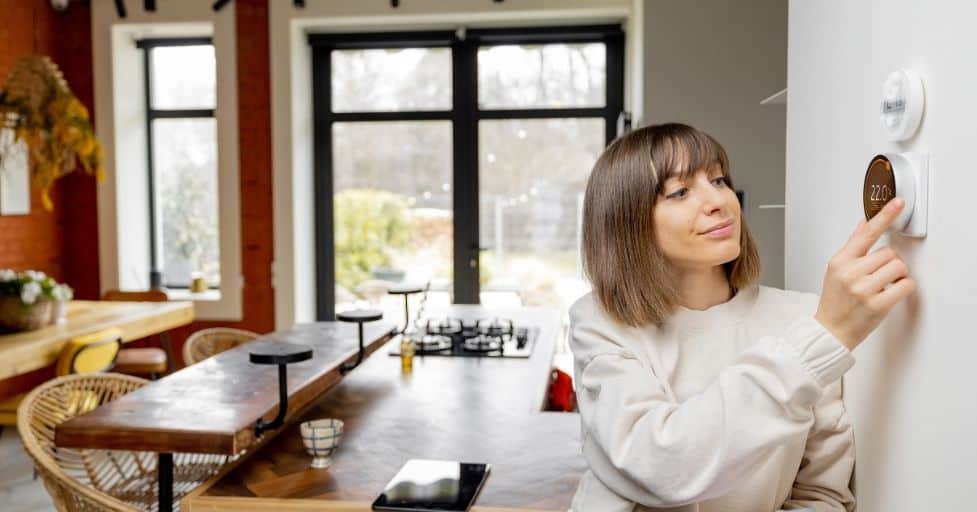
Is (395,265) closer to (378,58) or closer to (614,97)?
(378,58)

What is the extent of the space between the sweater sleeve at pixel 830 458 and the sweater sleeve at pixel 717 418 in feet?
0.78

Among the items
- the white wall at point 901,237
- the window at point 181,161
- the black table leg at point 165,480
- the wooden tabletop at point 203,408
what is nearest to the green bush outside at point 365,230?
the window at point 181,161

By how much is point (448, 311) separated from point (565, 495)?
8.61 feet

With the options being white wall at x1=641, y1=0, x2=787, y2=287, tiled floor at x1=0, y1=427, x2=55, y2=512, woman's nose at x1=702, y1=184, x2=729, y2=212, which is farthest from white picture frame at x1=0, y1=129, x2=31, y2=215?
woman's nose at x1=702, y1=184, x2=729, y2=212

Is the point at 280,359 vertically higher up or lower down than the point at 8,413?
higher up

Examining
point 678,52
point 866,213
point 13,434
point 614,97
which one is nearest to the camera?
point 866,213

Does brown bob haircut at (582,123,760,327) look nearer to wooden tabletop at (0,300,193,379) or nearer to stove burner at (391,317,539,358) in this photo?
stove burner at (391,317,539,358)

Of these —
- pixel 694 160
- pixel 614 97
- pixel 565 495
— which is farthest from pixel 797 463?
pixel 614 97

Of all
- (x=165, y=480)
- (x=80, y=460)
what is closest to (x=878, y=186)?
(x=165, y=480)

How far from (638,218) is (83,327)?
3825 mm

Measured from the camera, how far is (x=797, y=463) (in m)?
1.21

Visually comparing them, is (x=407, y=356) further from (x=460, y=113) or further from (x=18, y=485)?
(x=460, y=113)

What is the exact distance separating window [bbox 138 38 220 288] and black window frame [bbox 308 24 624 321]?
790 millimetres

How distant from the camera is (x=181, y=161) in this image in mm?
6191
